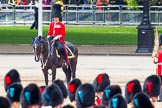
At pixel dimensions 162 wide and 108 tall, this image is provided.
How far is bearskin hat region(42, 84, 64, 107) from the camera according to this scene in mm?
14672

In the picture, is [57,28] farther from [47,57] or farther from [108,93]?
[108,93]

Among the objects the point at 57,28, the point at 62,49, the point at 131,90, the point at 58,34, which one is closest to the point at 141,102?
the point at 131,90

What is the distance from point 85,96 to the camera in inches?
607

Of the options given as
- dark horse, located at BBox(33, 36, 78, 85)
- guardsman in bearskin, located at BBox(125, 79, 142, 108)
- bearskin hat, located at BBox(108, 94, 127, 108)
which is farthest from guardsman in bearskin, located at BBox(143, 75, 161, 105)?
dark horse, located at BBox(33, 36, 78, 85)

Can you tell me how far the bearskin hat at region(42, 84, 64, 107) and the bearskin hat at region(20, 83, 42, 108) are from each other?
0.12 m

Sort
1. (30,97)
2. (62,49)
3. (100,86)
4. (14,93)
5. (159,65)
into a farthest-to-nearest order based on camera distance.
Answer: (62,49) < (159,65) < (100,86) < (14,93) < (30,97)

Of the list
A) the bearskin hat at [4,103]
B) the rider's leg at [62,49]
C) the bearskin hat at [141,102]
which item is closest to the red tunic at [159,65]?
the rider's leg at [62,49]

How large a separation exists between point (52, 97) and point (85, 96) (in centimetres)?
76

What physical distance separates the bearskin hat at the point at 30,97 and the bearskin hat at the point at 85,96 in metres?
0.59

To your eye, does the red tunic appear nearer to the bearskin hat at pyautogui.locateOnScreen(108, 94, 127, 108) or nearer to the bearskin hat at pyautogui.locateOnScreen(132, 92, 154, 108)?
the bearskin hat at pyautogui.locateOnScreen(132, 92, 154, 108)

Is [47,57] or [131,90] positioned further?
[47,57]

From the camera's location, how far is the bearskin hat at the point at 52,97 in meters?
14.7

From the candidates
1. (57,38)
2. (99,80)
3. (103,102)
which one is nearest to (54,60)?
(57,38)

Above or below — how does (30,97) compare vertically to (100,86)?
above
